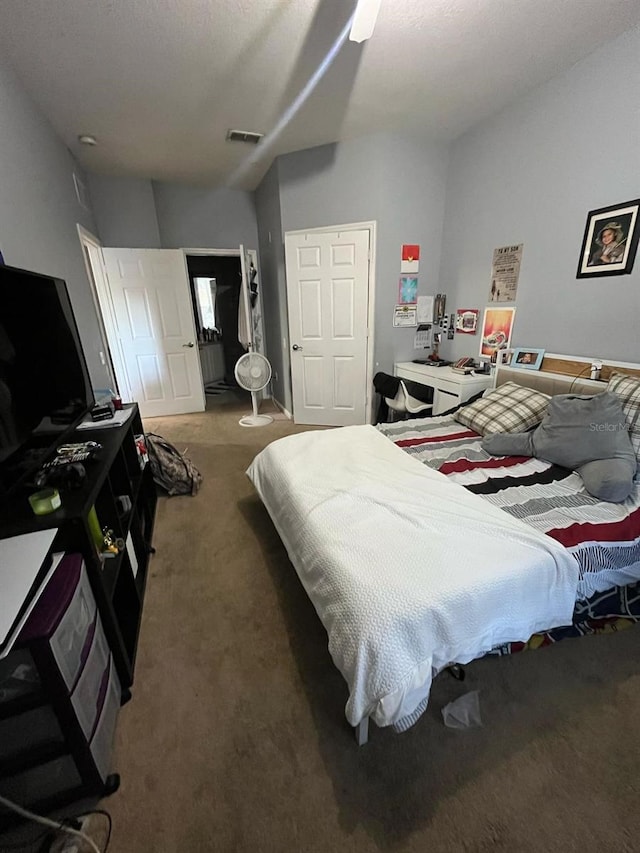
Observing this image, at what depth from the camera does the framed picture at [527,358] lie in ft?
8.59

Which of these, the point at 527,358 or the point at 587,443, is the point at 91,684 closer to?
the point at 587,443

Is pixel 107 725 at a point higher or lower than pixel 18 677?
lower

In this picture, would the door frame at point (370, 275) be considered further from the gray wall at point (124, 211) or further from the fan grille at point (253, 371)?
the gray wall at point (124, 211)

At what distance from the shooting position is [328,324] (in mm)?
3744

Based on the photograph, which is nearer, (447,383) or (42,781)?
(42,781)

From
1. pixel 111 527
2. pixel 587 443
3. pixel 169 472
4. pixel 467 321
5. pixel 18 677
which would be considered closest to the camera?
pixel 18 677

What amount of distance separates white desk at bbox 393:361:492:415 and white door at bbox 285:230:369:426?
65 cm

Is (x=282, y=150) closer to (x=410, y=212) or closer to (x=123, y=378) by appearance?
(x=410, y=212)

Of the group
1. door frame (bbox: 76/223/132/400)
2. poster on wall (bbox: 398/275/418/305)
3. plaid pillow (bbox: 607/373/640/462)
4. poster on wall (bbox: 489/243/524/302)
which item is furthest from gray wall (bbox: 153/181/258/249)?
plaid pillow (bbox: 607/373/640/462)

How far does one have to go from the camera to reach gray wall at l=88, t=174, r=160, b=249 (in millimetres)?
3852

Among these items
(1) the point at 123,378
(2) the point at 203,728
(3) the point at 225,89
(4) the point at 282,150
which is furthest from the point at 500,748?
(1) the point at 123,378

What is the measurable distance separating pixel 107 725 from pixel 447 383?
296 cm

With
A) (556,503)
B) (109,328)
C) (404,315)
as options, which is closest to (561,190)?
(404,315)

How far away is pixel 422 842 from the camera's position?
0.94 m
